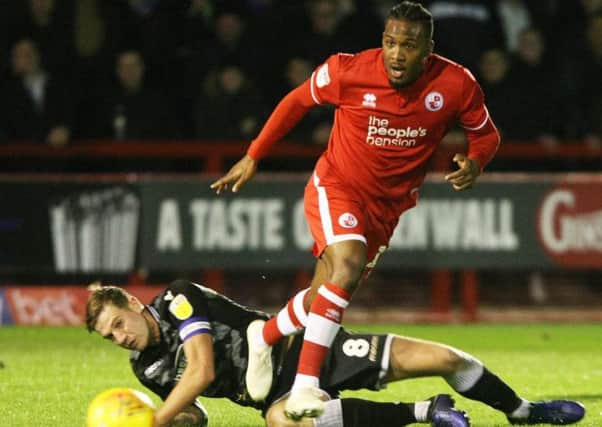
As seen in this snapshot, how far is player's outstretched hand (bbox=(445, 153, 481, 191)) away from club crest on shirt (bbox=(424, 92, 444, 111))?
0.31 meters

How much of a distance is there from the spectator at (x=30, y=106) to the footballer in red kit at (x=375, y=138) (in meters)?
5.13

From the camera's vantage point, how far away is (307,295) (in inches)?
277

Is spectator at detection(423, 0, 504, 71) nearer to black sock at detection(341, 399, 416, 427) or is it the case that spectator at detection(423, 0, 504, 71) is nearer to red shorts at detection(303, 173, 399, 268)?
red shorts at detection(303, 173, 399, 268)

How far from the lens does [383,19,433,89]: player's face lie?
273 inches

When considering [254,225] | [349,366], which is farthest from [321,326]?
[254,225]

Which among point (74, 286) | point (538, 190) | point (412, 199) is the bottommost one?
point (74, 286)

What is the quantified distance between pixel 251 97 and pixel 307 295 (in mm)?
5510

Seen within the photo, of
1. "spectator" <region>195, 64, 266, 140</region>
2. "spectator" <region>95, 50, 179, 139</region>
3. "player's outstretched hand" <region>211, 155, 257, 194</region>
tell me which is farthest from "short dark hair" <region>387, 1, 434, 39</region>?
"spectator" <region>95, 50, 179, 139</region>

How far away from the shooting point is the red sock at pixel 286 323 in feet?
21.8

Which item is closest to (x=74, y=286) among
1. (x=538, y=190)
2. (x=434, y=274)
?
(x=434, y=274)

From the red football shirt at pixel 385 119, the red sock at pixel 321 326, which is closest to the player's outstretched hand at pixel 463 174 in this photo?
the red football shirt at pixel 385 119

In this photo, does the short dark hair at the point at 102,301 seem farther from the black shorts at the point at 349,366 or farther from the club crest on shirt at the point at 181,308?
the black shorts at the point at 349,366

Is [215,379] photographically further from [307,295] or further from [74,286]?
[74,286]

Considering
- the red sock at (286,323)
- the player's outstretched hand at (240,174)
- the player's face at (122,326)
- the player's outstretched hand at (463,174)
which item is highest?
the player's outstretched hand at (463,174)
